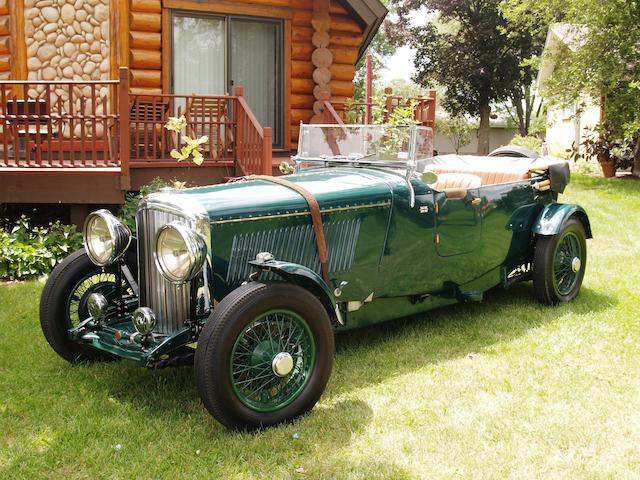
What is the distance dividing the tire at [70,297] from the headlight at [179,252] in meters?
0.83

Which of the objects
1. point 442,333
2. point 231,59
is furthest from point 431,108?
point 442,333

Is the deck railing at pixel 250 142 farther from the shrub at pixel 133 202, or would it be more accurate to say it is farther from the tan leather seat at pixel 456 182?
the tan leather seat at pixel 456 182

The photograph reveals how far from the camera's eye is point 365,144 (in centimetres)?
548

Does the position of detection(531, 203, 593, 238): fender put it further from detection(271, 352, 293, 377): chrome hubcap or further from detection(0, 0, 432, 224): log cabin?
detection(0, 0, 432, 224): log cabin

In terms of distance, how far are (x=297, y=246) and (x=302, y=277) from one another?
514 millimetres

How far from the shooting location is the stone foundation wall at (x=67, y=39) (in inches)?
392

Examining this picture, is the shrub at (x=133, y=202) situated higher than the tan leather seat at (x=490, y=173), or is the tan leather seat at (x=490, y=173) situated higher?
the tan leather seat at (x=490, y=173)

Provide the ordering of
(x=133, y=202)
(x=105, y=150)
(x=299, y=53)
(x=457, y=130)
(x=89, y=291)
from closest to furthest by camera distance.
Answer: (x=89, y=291) → (x=105, y=150) → (x=133, y=202) → (x=299, y=53) → (x=457, y=130)

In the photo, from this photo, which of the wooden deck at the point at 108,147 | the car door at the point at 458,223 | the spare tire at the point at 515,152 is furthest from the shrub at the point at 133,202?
the car door at the point at 458,223

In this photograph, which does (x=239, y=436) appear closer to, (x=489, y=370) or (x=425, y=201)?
(x=489, y=370)

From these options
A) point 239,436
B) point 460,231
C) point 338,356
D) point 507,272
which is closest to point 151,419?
point 239,436

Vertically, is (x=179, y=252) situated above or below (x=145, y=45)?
below

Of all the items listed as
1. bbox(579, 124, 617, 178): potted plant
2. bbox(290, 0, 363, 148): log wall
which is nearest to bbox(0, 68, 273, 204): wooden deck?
bbox(290, 0, 363, 148): log wall

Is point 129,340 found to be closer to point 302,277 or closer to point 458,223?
point 302,277
